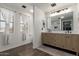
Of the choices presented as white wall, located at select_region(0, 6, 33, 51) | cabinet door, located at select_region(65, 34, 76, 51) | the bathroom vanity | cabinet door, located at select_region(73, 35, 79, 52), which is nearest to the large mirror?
the bathroom vanity

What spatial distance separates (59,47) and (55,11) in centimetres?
166

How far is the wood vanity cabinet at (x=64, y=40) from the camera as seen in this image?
2340 mm

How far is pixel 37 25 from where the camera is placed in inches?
138

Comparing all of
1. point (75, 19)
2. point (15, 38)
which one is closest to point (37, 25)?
point (15, 38)

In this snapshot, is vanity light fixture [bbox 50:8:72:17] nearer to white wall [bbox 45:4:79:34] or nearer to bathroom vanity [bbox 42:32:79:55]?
white wall [bbox 45:4:79:34]

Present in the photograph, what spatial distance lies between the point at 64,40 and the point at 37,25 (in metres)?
1.46

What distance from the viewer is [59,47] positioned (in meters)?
2.95

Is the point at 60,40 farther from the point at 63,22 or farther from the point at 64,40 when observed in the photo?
the point at 63,22

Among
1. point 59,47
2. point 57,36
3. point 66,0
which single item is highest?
point 66,0

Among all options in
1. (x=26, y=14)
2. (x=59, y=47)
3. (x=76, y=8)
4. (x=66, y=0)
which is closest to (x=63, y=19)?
(x=76, y=8)

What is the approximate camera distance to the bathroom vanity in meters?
2.34

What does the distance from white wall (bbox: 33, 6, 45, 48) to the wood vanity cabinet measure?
0.34 meters

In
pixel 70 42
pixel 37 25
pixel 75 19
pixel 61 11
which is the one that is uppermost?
pixel 61 11

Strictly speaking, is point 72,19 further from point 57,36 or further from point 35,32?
point 35,32
